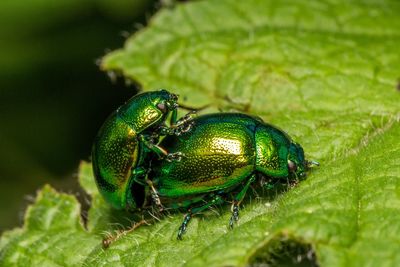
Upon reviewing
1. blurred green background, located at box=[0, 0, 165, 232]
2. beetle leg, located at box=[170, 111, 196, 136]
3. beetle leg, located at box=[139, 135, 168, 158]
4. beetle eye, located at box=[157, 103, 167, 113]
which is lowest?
blurred green background, located at box=[0, 0, 165, 232]

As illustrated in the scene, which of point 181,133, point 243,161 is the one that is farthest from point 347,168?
point 181,133

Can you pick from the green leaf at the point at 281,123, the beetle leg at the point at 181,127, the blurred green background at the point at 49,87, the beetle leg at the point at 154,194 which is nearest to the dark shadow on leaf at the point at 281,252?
the green leaf at the point at 281,123

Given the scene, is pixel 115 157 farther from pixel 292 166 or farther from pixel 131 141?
pixel 292 166

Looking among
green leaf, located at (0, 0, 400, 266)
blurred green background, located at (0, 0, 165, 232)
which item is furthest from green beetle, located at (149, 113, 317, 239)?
blurred green background, located at (0, 0, 165, 232)

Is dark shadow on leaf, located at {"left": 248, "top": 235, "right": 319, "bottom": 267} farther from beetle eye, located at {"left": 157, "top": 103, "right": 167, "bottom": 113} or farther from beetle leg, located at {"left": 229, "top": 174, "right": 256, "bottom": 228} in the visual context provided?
beetle eye, located at {"left": 157, "top": 103, "right": 167, "bottom": 113}

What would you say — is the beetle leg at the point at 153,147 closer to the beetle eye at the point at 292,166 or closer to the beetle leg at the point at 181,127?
the beetle leg at the point at 181,127
